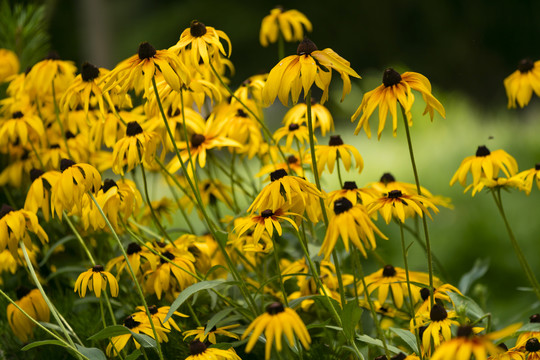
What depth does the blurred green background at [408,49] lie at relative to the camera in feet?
13.3

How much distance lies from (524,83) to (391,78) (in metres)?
0.63

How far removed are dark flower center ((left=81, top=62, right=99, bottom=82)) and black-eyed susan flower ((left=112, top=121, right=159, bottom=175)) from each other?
13 cm

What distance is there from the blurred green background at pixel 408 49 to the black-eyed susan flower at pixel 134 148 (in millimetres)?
2318

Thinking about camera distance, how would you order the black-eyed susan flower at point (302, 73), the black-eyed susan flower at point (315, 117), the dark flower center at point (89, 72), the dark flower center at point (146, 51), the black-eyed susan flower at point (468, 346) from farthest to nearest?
1. the black-eyed susan flower at point (315, 117)
2. the dark flower center at point (89, 72)
3. the dark flower center at point (146, 51)
4. the black-eyed susan flower at point (302, 73)
5. the black-eyed susan flower at point (468, 346)

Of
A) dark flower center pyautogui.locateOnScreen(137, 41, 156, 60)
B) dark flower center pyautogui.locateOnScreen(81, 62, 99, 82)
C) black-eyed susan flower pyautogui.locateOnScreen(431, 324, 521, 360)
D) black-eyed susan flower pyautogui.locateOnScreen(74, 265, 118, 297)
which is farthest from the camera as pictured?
dark flower center pyautogui.locateOnScreen(81, 62, 99, 82)

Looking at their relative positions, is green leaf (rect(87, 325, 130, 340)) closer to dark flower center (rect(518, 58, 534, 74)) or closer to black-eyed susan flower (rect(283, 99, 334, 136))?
black-eyed susan flower (rect(283, 99, 334, 136))

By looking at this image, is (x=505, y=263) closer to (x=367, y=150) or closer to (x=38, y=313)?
(x=367, y=150)

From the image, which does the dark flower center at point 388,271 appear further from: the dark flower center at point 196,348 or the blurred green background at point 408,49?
the blurred green background at point 408,49

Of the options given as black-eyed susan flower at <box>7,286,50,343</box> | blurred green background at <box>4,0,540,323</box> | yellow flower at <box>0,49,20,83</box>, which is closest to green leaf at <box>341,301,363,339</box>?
black-eyed susan flower at <box>7,286,50,343</box>

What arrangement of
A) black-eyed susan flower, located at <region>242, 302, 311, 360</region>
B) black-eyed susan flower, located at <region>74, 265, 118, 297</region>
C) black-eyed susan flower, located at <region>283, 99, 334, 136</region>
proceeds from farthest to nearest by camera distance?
black-eyed susan flower, located at <region>283, 99, 334, 136</region> < black-eyed susan flower, located at <region>74, 265, 118, 297</region> < black-eyed susan flower, located at <region>242, 302, 311, 360</region>

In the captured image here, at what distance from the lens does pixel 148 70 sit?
1.04 meters

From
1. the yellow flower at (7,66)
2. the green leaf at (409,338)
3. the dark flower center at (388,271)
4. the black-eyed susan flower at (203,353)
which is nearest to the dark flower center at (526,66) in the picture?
the dark flower center at (388,271)

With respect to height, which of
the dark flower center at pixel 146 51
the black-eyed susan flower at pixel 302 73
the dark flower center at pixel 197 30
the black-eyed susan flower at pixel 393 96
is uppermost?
the dark flower center at pixel 197 30

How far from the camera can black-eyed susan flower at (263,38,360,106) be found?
94 centimetres
